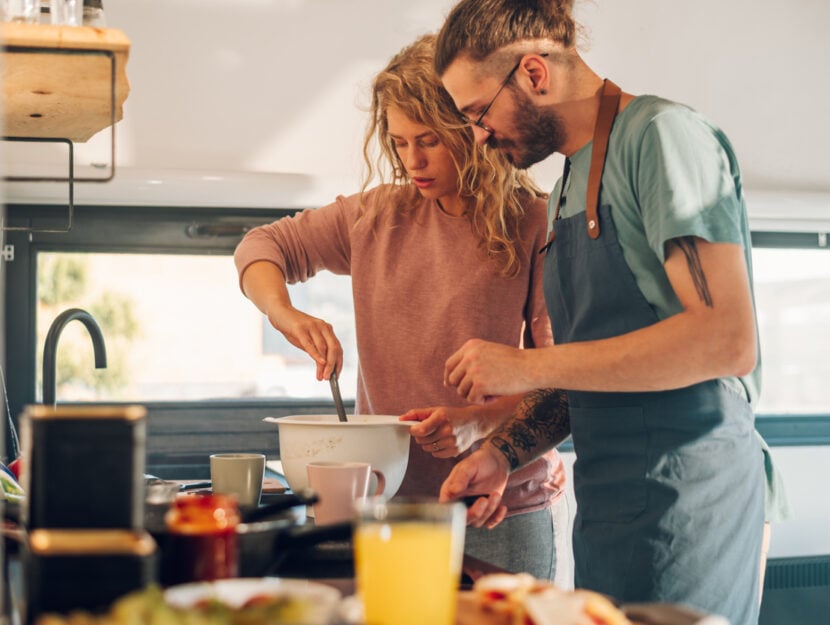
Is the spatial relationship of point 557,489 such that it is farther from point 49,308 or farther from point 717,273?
point 49,308

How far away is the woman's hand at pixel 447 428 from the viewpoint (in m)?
1.52

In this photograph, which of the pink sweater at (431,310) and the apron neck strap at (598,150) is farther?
the pink sweater at (431,310)

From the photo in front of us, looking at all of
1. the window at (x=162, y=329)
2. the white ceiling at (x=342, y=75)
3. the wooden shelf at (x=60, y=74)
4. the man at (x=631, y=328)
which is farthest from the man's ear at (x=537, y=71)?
the window at (x=162, y=329)

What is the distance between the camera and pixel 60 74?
122 cm

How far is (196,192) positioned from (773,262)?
1.99m

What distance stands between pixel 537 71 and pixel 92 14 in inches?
26.7

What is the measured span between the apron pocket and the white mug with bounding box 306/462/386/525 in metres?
0.42

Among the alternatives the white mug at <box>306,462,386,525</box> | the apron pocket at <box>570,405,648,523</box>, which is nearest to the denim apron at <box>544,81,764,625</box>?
the apron pocket at <box>570,405,648,523</box>

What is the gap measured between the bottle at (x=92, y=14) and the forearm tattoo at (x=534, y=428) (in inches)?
34.2

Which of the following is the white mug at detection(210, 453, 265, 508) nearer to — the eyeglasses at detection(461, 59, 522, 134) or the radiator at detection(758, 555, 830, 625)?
the eyeglasses at detection(461, 59, 522, 134)

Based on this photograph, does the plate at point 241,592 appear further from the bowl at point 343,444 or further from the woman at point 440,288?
the woman at point 440,288

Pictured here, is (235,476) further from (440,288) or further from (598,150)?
(598,150)

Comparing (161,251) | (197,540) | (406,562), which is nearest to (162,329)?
(161,251)

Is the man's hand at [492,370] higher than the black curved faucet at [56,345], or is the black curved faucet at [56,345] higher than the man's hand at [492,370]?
the man's hand at [492,370]
